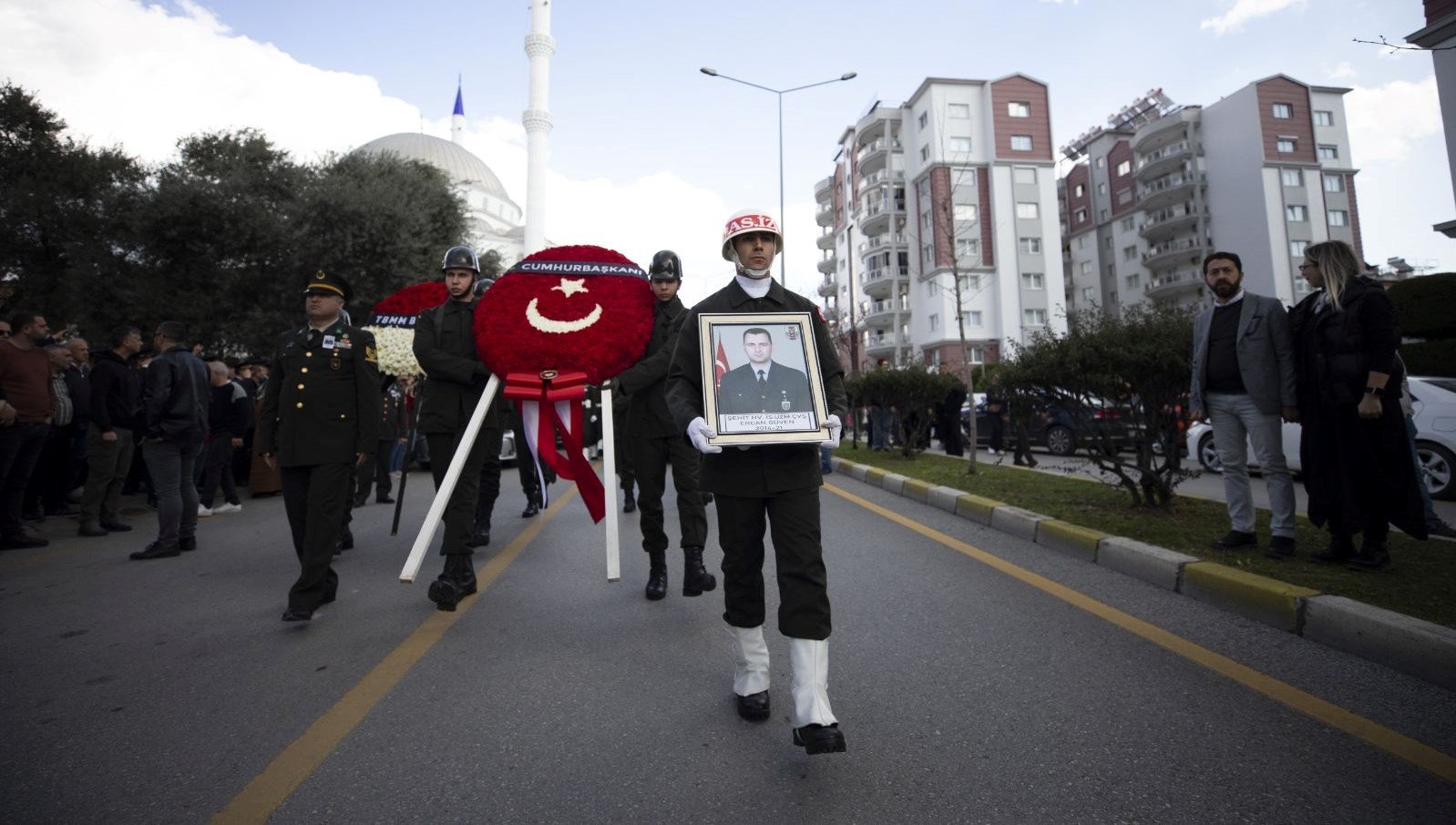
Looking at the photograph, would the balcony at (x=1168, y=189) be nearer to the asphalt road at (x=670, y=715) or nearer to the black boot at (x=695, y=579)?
the asphalt road at (x=670, y=715)

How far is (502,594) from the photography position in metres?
4.58

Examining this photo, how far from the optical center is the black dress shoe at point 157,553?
595 cm

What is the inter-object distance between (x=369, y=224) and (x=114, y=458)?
1437 cm

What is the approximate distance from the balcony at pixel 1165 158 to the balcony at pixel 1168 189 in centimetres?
70

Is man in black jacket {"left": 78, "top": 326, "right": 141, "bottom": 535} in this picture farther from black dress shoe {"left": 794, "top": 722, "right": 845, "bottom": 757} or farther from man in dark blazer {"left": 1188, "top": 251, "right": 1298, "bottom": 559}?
man in dark blazer {"left": 1188, "top": 251, "right": 1298, "bottom": 559}

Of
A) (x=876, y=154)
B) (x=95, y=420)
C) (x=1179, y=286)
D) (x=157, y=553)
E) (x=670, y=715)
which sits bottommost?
(x=670, y=715)

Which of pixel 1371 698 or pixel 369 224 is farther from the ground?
pixel 369 224

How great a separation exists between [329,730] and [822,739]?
71.1 inches

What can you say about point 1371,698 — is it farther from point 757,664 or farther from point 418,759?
point 418,759

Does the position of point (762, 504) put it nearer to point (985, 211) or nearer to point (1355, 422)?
point (1355, 422)

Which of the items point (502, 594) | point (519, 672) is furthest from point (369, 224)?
point (519, 672)

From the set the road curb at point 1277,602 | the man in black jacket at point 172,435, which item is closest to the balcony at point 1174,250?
the road curb at point 1277,602

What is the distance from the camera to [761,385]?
8.68 ft

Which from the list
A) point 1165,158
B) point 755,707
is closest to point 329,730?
point 755,707
